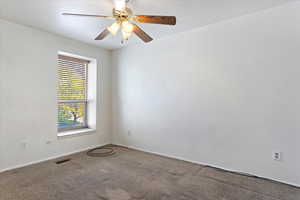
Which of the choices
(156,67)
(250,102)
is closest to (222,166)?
(250,102)

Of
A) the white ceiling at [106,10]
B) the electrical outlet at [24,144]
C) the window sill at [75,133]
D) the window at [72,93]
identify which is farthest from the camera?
the window at [72,93]

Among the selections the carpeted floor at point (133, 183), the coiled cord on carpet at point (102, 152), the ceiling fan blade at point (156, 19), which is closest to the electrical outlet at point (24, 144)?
the carpeted floor at point (133, 183)

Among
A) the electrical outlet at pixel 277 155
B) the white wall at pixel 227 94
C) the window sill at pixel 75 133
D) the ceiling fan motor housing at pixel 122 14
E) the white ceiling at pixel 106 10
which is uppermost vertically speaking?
the white ceiling at pixel 106 10

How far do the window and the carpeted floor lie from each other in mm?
1046

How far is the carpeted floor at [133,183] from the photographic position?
6.65 feet

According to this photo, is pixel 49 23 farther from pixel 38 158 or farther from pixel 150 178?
pixel 150 178

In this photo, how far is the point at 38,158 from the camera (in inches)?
121

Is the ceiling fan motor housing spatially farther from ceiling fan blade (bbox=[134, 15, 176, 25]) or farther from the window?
the window

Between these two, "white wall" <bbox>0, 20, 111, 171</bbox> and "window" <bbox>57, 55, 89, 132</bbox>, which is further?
"window" <bbox>57, 55, 89, 132</bbox>

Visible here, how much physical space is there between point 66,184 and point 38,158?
1.19 m

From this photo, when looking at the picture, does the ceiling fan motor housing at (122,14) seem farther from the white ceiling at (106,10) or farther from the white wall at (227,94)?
the white wall at (227,94)

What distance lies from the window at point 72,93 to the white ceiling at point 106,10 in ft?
3.03

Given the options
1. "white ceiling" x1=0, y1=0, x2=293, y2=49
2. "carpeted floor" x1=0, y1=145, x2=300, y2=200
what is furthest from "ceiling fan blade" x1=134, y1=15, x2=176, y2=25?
"carpeted floor" x1=0, y1=145, x2=300, y2=200

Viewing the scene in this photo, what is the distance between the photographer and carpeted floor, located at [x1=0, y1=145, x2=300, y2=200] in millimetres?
2027
